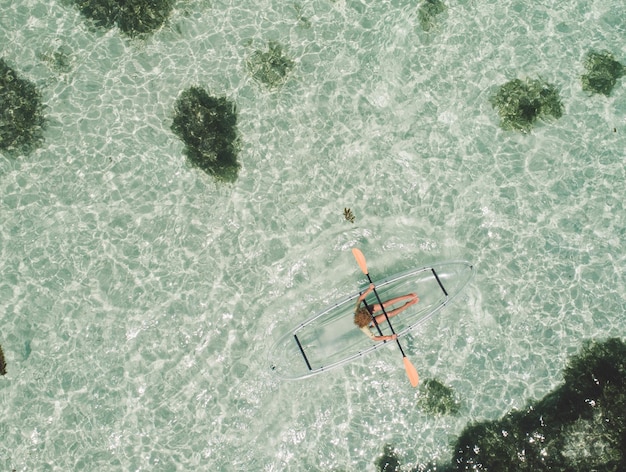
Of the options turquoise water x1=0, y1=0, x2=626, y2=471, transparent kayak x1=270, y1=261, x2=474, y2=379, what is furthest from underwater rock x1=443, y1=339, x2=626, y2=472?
transparent kayak x1=270, y1=261, x2=474, y2=379

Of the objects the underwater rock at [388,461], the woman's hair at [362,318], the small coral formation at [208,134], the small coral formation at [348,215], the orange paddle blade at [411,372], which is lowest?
the underwater rock at [388,461]

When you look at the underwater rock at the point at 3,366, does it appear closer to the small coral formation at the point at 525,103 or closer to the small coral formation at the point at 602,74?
the small coral formation at the point at 525,103

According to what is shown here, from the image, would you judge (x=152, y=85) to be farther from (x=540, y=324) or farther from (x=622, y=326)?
(x=622, y=326)

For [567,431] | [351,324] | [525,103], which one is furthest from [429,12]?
[567,431]

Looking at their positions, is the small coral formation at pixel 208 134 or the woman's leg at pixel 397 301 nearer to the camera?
the woman's leg at pixel 397 301

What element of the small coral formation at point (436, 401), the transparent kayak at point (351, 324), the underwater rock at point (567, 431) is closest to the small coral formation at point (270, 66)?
the transparent kayak at point (351, 324)

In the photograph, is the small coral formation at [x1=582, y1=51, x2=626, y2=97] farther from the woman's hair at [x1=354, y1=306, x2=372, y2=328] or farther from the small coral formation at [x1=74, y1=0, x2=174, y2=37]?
the small coral formation at [x1=74, y1=0, x2=174, y2=37]

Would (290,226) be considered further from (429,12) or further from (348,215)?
(429,12)
